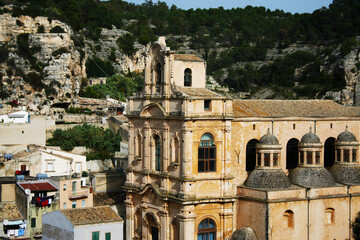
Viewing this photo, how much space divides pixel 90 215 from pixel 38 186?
8.05 metres

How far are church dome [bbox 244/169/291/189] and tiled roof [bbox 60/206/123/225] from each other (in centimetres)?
966

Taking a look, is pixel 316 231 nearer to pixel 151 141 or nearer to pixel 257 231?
pixel 257 231

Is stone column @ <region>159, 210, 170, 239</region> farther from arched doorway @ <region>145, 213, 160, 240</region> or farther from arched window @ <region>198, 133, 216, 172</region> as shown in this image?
arched window @ <region>198, 133, 216, 172</region>

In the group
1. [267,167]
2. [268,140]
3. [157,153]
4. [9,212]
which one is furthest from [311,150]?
[9,212]

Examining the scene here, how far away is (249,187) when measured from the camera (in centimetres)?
4319

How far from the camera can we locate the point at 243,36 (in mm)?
172500

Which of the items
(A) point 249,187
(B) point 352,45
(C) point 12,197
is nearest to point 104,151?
(C) point 12,197

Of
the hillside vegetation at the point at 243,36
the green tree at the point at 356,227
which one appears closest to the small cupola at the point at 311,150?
the green tree at the point at 356,227

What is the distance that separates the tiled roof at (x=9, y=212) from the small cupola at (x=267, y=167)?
18163 mm

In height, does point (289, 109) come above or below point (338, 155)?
above

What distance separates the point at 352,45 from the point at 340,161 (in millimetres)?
66672

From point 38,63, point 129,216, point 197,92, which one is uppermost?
point 38,63

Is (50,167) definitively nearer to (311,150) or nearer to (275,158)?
(275,158)

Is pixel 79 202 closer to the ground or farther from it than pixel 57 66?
closer to the ground
